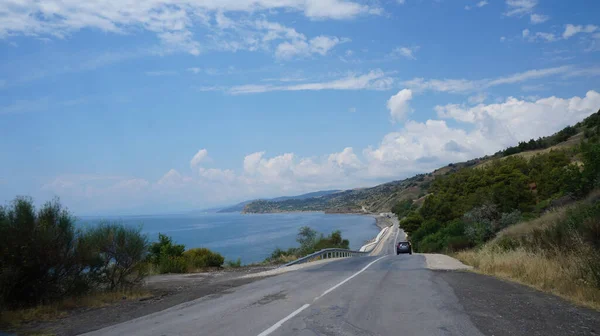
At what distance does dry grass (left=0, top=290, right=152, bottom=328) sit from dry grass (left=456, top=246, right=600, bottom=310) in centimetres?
1090

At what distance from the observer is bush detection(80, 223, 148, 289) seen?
13750mm

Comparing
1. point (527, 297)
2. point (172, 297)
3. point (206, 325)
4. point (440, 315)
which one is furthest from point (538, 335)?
point (172, 297)

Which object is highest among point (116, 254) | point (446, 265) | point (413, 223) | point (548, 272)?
point (116, 254)

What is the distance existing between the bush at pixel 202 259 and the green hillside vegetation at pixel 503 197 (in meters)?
17.4

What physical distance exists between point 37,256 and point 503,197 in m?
42.8

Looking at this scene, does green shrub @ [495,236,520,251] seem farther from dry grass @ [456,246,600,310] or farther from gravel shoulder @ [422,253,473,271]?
dry grass @ [456,246,600,310]

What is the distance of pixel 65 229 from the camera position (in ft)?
41.6

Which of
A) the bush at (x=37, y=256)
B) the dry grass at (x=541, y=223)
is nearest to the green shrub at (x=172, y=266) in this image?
the bush at (x=37, y=256)

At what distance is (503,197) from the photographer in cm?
4522

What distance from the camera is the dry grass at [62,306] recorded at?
32.9 feet

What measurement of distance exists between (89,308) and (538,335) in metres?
10.2

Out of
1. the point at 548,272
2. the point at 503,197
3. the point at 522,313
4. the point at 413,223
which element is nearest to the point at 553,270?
the point at 548,272

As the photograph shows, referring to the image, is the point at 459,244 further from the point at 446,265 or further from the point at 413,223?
the point at 413,223

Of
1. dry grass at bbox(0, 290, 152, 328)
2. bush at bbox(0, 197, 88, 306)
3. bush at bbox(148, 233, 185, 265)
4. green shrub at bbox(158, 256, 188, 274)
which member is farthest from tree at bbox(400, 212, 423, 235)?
bush at bbox(0, 197, 88, 306)
